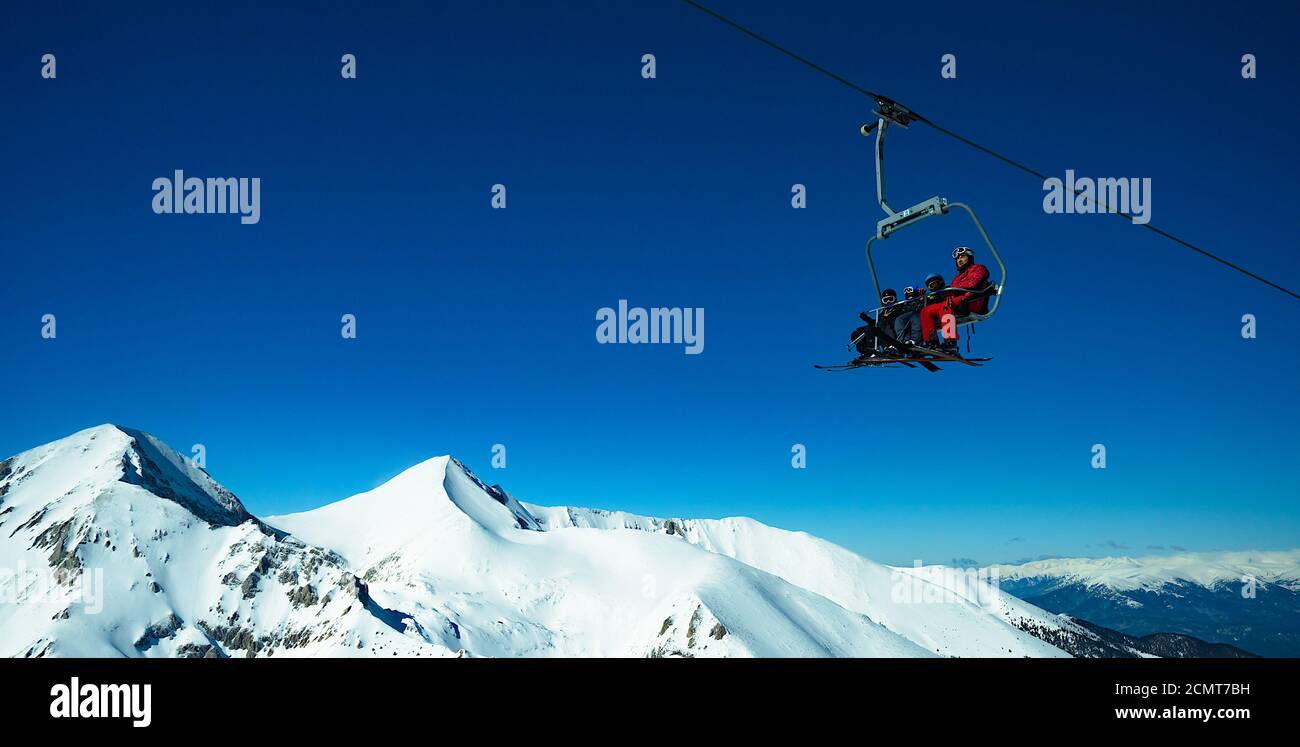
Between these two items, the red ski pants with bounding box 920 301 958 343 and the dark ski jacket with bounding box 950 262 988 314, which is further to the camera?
the red ski pants with bounding box 920 301 958 343

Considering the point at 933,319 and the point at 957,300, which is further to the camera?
the point at 933,319

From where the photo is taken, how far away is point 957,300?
18.6 meters

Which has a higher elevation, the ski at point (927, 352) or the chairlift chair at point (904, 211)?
the chairlift chair at point (904, 211)

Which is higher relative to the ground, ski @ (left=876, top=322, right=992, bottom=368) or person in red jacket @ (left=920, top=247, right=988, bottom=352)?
person in red jacket @ (left=920, top=247, right=988, bottom=352)

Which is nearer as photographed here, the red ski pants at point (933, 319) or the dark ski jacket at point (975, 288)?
the dark ski jacket at point (975, 288)

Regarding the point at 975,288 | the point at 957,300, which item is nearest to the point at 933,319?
the point at 957,300

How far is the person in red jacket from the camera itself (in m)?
18.5

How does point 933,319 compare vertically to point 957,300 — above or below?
Answer: below

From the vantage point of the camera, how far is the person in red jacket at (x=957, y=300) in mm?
18500

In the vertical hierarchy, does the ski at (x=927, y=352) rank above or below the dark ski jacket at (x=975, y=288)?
below

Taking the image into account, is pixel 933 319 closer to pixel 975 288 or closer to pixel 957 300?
pixel 957 300

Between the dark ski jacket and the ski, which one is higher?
the dark ski jacket
